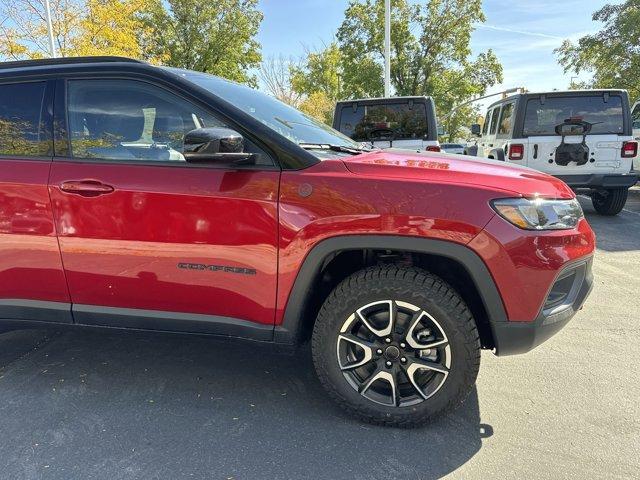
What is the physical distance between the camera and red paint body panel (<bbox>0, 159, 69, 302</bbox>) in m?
2.54

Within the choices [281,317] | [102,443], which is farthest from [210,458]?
[281,317]

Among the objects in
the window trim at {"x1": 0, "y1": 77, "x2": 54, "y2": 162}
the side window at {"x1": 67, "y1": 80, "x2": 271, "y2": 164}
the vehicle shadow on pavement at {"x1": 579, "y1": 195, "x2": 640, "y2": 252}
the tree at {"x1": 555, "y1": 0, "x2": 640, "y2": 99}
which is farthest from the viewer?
the tree at {"x1": 555, "y1": 0, "x2": 640, "y2": 99}

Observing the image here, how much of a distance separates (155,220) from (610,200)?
8.03m

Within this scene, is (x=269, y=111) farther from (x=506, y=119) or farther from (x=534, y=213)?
(x=506, y=119)

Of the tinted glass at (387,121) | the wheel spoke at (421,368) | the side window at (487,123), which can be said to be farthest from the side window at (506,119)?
the wheel spoke at (421,368)

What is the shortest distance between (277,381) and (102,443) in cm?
100

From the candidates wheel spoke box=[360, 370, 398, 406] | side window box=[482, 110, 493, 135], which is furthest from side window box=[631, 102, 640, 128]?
wheel spoke box=[360, 370, 398, 406]

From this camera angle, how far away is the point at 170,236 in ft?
7.84

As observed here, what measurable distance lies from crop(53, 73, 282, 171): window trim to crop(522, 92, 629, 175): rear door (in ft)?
20.3

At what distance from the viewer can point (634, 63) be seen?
19.0m

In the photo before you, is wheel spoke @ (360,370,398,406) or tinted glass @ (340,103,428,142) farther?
tinted glass @ (340,103,428,142)

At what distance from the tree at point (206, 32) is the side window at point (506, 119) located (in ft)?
71.4

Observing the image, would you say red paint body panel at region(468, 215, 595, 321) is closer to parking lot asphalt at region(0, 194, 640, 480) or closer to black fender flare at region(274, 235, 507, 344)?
black fender flare at region(274, 235, 507, 344)

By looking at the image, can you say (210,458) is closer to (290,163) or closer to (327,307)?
(327,307)
